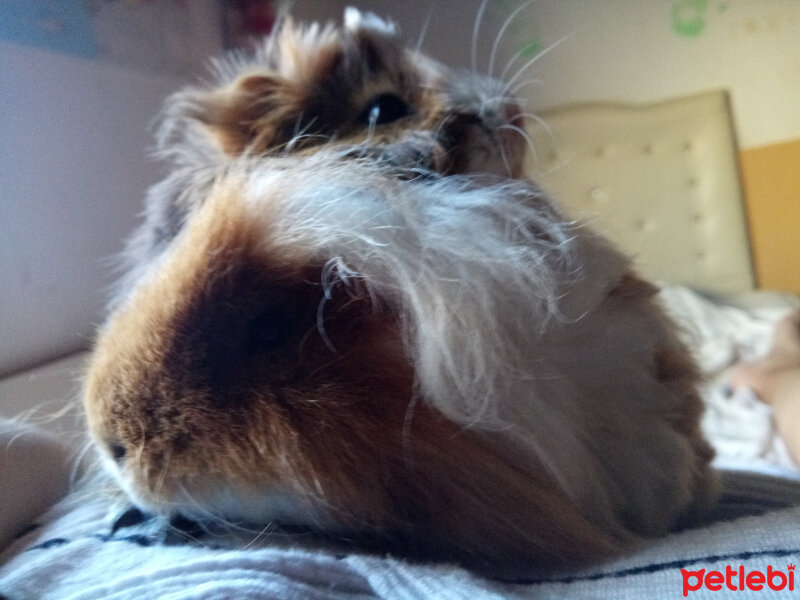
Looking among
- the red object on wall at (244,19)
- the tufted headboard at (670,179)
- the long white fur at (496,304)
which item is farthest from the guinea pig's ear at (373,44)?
the tufted headboard at (670,179)

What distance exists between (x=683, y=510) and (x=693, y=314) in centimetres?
128

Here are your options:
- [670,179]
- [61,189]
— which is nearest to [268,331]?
[61,189]

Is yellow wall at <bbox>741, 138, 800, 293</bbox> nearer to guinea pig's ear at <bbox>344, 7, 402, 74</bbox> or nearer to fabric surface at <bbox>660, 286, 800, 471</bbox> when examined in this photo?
fabric surface at <bbox>660, 286, 800, 471</bbox>

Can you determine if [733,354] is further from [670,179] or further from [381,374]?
[381,374]

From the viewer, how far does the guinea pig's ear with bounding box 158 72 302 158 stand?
0.45 m

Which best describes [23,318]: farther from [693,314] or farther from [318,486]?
[693,314]

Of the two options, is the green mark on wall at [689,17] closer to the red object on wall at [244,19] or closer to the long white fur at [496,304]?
the red object on wall at [244,19]

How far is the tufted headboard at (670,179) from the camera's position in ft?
5.96

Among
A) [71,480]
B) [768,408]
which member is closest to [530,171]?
[71,480]

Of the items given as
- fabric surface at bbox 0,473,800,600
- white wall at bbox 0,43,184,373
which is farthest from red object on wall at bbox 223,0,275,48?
fabric surface at bbox 0,473,800,600

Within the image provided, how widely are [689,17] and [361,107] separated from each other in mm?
1748

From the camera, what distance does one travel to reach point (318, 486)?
0.32 meters

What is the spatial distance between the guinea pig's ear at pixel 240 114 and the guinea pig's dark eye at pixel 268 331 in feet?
0.50

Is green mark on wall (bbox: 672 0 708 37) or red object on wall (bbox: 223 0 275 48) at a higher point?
red object on wall (bbox: 223 0 275 48)
